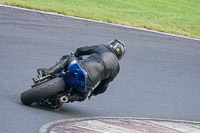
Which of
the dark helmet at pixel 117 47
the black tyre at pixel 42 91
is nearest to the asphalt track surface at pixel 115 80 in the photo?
the black tyre at pixel 42 91

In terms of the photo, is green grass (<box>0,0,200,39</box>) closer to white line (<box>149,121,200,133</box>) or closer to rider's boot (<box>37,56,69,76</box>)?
rider's boot (<box>37,56,69,76</box>)

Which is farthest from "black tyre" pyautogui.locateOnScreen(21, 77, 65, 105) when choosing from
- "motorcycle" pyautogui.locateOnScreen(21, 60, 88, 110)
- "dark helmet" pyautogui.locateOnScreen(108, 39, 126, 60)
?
"dark helmet" pyautogui.locateOnScreen(108, 39, 126, 60)

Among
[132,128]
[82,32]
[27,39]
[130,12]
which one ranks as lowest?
[132,128]

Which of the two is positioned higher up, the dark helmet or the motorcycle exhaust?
the dark helmet

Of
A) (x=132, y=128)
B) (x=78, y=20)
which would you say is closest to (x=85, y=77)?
(x=132, y=128)

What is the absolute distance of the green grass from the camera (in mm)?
20241

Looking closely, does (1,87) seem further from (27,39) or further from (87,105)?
(27,39)

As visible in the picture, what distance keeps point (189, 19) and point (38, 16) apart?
8910 millimetres

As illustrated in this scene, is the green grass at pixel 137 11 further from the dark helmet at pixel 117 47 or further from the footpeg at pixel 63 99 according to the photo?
the footpeg at pixel 63 99

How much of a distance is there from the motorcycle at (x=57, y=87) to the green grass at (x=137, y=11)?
9298 millimetres

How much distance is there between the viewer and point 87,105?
10984 millimetres

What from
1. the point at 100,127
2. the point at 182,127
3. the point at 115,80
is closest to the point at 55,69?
the point at 100,127

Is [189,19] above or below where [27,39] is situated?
above

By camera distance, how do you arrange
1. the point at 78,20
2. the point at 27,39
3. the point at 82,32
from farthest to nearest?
the point at 78,20, the point at 82,32, the point at 27,39
